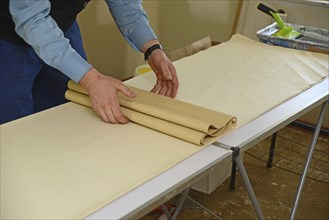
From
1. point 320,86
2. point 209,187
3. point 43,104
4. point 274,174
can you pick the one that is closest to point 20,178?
point 43,104

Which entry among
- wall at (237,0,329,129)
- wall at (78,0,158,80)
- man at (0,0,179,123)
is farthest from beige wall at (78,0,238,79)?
man at (0,0,179,123)

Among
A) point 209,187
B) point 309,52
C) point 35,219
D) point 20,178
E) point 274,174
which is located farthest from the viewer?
point 274,174

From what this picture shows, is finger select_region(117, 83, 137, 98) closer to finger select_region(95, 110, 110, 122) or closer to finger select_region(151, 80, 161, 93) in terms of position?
finger select_region(95, 110, 110, 122)

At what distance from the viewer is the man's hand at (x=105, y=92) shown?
1.27 m

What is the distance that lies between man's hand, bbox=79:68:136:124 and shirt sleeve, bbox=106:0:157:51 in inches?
15.1

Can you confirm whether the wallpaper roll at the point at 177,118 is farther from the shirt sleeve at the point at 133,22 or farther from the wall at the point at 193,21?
the wall at the point at 193,21

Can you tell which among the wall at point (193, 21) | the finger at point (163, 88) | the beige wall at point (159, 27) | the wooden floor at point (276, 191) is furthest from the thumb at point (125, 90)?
the wall at point (193, 21)

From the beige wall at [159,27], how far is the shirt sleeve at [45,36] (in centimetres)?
177

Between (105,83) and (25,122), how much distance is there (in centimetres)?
25

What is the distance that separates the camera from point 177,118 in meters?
1.25

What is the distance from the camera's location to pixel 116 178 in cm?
105

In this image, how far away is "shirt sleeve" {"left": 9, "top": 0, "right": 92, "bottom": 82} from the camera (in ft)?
4.13

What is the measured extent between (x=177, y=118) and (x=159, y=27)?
2.51 meters

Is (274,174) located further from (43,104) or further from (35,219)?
(35,219)
